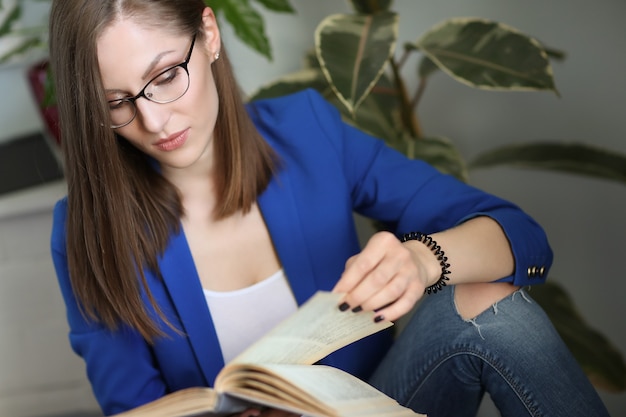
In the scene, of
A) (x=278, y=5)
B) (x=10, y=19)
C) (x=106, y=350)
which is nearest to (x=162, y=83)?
(x=106, y=350)

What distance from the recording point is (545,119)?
179cm

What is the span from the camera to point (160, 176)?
121 cm

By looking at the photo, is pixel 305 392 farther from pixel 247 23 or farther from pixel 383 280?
pixel 247 23

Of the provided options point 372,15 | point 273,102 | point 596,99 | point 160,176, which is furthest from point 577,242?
point 160,176

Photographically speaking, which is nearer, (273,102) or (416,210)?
(416,210)

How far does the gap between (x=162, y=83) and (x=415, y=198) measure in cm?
42

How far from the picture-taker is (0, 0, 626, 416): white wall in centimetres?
170

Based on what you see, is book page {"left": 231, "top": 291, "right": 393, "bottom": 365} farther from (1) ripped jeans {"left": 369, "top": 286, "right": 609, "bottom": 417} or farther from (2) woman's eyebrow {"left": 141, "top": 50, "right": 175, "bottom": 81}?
(2) woman's eyebrow {"left": 141, "top": 50, "right": 175, "bottom": 81}

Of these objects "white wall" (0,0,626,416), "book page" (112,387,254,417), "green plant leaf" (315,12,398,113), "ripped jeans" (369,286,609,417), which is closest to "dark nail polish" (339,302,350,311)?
"book page" (112,387,254,417)

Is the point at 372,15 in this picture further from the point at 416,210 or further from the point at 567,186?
the point at 567,186

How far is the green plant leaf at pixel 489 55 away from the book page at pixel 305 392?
0.72 meters

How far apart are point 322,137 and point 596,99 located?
0.75 metres

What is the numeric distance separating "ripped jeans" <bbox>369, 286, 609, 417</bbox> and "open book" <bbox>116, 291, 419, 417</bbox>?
9.6 inches

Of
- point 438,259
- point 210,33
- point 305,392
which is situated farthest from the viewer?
point 210,33
